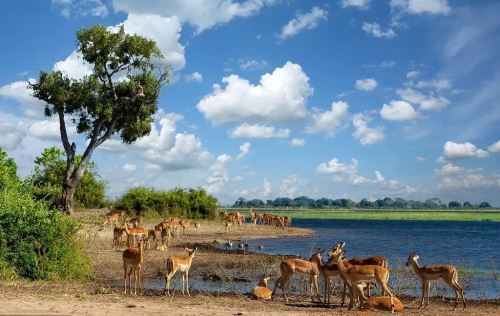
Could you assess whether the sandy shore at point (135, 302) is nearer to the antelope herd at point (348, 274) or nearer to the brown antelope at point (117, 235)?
the antelope herd at point (348, 274)

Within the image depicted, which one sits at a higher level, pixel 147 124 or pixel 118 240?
pixel 147 124

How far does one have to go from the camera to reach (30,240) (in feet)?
57.6

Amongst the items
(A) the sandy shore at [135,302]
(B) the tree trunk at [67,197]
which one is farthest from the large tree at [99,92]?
(A) the sandy shore at [135,302]

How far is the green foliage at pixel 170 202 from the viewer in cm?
5444

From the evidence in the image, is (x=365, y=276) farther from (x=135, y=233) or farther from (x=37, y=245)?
(x=135, y=233)

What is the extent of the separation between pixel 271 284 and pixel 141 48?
72.1ft

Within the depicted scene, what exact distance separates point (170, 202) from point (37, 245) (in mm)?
38885

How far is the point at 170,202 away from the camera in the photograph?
5631 cm

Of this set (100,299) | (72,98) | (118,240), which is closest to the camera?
(100,299)

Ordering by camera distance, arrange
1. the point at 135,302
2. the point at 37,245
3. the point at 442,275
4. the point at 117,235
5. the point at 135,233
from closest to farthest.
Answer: the point at 135,302, the point at 442,275, the point at 37,245, the point at 117,235, the point at 135,233

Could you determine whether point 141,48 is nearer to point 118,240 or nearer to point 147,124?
point 147,124

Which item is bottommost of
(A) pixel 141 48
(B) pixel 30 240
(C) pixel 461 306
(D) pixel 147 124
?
(C) pixel 461 306

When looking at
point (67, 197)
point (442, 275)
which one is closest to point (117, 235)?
point (67, 197)

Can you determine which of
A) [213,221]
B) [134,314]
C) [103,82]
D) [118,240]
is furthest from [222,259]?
[213,221]
